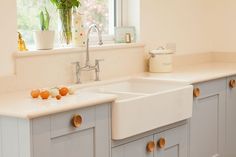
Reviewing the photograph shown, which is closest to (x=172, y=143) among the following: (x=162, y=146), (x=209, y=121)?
(x=162, y=146)

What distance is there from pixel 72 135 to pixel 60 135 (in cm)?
9

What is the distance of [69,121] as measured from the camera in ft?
8.36

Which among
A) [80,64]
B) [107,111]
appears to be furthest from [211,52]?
[107,111]

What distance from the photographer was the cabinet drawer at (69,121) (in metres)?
2.47

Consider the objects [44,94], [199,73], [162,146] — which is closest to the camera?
[44,94]

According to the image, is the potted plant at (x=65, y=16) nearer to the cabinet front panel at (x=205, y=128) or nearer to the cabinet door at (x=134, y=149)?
the cabinet door at (x=134, y=149)

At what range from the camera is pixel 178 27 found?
4.47 meters

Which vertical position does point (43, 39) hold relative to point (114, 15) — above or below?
below

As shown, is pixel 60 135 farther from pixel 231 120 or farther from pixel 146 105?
pixel 231 120

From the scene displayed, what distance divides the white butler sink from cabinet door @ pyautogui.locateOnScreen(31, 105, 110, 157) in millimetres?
94

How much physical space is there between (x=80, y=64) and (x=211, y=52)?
189 centimetres

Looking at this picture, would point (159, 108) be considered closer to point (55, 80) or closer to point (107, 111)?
point (107, 111)

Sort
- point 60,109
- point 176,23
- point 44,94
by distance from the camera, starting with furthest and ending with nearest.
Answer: point 176,23, point 44,94, point 60,109

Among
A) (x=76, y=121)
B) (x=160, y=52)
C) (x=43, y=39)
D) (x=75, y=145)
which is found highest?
(x=43, y=39)
